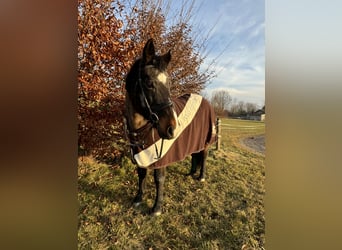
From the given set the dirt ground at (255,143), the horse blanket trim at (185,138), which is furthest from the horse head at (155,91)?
the dirt ground at (255,143)

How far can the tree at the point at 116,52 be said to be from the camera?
118 centimetres

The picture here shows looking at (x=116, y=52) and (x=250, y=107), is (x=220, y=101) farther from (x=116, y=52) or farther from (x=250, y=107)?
(x=116, y=52)

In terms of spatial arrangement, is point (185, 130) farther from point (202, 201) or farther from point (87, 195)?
point (87, 195)

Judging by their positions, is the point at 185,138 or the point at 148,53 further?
the point at 185,138

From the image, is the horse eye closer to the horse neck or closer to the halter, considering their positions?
the halter

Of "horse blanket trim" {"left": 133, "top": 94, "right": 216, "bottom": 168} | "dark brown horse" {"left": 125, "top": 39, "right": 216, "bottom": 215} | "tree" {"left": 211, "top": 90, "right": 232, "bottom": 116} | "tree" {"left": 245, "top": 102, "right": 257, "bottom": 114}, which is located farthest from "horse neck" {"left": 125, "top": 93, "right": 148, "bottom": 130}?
"tree" {"left": 245, "top": 102, "right": 257, "bottom": 114}

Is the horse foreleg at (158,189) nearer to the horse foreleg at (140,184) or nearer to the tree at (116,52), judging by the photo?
the horse foreleg at (140,184)

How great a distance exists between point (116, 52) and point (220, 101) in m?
0.59

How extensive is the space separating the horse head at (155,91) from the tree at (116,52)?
178 mm

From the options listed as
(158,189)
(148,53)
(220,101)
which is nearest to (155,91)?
(148,53)

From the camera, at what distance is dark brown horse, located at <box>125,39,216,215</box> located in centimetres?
104

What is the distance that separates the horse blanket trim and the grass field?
0.09 m

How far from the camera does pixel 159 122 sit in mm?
1039
